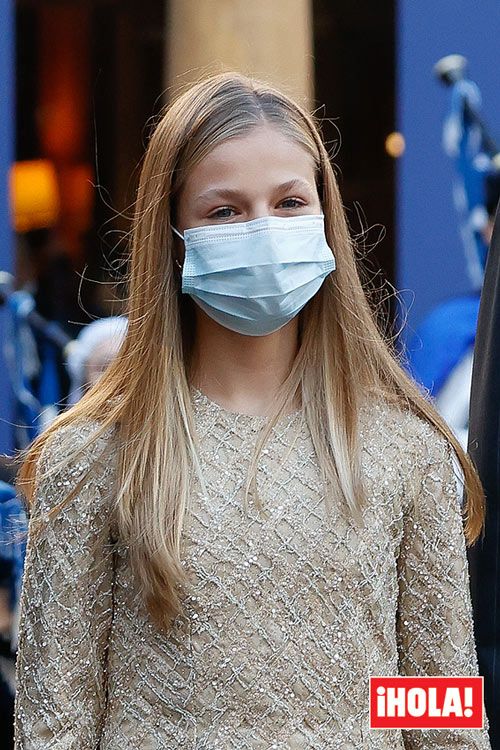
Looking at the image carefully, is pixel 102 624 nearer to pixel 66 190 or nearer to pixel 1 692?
pixel 1 692

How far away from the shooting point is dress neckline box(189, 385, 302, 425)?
205cm

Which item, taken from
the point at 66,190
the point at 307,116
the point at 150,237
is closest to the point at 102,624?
the point at 150,237

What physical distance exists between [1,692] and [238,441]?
1676mm

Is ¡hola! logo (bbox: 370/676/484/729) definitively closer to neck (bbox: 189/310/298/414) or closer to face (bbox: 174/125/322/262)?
neck (bbox: 189/310/298/414)

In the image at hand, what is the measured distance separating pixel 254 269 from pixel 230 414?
22cm

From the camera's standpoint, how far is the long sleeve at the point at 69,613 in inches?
77.0

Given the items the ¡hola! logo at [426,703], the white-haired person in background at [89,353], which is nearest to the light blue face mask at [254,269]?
the ¡hola! logo at [426,703]

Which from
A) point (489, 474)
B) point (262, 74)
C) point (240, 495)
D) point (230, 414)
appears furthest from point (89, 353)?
point (240, 495)

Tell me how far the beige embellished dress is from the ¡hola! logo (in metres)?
0.02

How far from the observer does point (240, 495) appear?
1962 millimetres

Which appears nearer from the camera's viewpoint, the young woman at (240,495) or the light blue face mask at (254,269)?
the young woman at (240,495)

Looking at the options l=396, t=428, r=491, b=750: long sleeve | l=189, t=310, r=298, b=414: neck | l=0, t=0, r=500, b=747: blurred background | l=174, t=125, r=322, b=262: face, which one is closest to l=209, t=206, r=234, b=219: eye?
l=174, t=125, r=322, b=262: face

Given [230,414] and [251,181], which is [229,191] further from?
[230,414]

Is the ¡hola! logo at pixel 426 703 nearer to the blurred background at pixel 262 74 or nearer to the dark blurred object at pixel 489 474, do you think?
the dark blurred object at pixel 489 474
